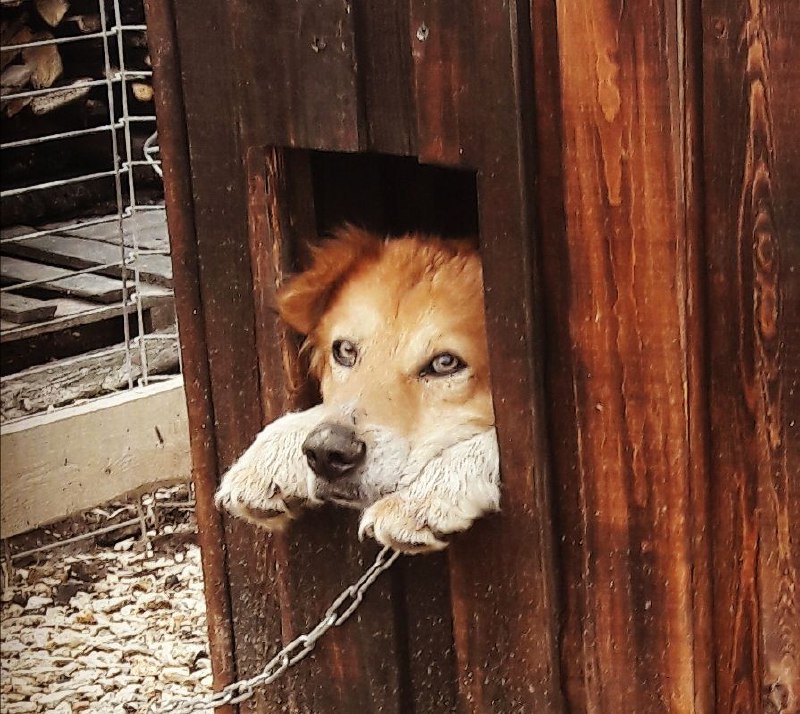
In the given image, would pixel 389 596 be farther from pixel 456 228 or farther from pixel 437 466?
pixel 456 228

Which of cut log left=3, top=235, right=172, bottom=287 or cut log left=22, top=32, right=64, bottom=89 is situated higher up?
cut log left=22, top=32, right=64, bottom=89

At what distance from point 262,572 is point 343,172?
799mm

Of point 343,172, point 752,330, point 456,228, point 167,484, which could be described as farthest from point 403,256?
point 167,484

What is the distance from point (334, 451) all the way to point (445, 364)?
1.00ft

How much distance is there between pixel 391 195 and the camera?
2.82m

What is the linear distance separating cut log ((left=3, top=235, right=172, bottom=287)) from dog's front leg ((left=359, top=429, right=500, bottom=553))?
2.97 m

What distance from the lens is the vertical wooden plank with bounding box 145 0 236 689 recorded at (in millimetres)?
2398

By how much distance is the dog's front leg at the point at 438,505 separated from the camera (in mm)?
2092

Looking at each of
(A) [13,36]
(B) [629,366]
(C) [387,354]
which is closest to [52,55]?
(A) [13,36]

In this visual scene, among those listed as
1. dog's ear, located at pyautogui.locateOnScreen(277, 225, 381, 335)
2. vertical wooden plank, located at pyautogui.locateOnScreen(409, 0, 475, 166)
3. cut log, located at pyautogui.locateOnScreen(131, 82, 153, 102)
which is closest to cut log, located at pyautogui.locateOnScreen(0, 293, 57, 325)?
cut log, located at pyautogui.locateOnScreen(131, 82, 153, 102)

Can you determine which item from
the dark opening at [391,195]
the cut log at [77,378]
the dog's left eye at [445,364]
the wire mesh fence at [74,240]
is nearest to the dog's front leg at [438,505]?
the dog's left eye at [445,364]

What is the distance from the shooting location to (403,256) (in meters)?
2.54

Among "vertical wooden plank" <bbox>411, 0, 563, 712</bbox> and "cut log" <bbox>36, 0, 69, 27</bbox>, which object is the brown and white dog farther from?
"cut log" <bbox>36, 0, 69, 27</bbox>

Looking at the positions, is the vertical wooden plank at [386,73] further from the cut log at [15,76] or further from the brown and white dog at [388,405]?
the cut log at [15,76]
